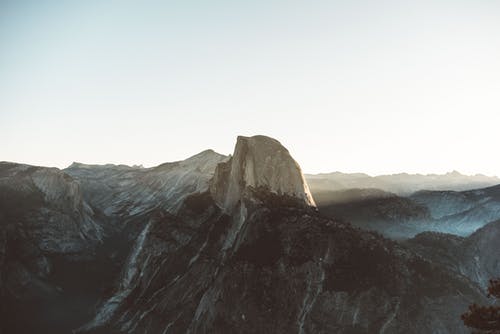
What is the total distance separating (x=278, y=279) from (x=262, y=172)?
106 ft

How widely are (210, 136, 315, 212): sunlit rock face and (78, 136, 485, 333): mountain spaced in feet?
Answer: 0.80

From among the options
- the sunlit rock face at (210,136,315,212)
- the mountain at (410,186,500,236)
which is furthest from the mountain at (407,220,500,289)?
the mountain at (410,186,500,236)

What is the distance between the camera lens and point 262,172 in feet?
287

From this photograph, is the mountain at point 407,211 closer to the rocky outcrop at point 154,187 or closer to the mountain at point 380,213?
the mountain at point 380,213

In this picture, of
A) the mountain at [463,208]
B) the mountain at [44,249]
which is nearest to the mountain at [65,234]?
the mountain at [44,249]

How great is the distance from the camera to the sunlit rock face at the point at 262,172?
85.9 meters

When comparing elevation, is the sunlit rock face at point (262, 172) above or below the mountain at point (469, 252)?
above

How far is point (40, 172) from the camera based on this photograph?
13112cm

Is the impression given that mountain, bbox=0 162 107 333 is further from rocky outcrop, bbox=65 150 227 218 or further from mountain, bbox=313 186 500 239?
mountain, bbox=313 186 500 239

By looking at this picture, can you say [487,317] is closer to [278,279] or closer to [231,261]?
[278,279]

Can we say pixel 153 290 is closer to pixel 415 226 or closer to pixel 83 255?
pixel 83 255

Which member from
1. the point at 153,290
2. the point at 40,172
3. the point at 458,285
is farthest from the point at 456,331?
the point at 40,172

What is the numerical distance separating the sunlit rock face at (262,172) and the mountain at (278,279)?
0.24 meters

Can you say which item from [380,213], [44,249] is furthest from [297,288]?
[380,213]
